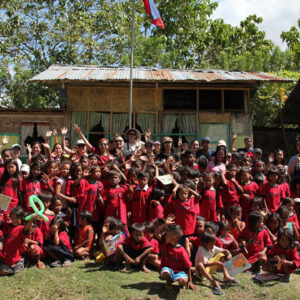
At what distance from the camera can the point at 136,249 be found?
14.5 ft

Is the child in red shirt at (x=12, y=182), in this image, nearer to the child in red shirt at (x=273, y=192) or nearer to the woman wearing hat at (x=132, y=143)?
the woman wearing hat at (x=132, y=143)

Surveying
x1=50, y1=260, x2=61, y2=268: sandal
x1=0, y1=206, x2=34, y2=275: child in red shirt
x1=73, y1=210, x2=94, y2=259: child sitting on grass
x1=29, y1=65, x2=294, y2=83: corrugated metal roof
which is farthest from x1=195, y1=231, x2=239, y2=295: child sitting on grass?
x1=29, y1=65, x2=294, y2=83: corrugated metal roof

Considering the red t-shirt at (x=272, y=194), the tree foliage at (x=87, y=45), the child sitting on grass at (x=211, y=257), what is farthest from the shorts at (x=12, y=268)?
the tree foliage at (x=87, y=45)

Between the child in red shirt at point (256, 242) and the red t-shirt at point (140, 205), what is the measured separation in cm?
136

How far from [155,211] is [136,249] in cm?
63

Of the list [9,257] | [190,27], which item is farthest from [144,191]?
[190,27]

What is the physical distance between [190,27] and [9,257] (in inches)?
697

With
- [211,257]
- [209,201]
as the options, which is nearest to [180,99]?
[209,201]

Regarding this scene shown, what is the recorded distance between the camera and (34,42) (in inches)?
626

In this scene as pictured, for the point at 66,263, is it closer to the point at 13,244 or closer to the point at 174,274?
the point at 13,244

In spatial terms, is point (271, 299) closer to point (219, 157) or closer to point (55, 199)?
point (219, 157)

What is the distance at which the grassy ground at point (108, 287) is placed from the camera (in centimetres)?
374

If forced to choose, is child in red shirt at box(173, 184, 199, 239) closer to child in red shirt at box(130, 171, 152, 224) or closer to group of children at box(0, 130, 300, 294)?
group of children at box(0, 130, 300, 294)

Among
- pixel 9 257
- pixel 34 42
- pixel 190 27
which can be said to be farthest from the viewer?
pixel 190 27
